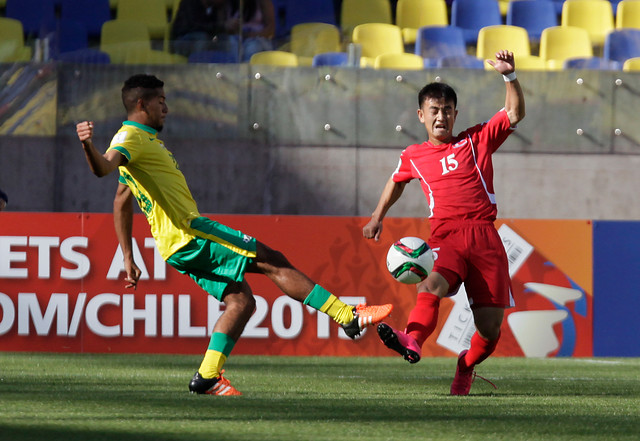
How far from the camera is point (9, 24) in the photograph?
12320 millimetres

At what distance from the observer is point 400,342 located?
5090 mm

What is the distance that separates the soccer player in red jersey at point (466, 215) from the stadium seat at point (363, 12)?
7.01 m

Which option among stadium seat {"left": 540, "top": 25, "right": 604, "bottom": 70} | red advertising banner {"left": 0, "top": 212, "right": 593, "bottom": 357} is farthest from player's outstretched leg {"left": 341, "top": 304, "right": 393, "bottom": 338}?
stadium seat {"left": 540, "top": 25, "right": 604, "bottom": 70}

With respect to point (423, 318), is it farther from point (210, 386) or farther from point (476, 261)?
point (210, 386)

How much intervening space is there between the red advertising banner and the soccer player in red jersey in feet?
12.4

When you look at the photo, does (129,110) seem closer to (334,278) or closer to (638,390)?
(638,390)

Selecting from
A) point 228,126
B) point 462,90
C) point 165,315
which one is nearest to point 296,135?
point 228,126

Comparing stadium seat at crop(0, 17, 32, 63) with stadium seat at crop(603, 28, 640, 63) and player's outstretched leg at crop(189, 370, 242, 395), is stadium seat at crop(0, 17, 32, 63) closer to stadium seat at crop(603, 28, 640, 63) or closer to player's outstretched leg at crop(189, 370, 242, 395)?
stadium seat at crop(603, 28, 640, 63)

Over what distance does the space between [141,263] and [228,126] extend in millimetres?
3278

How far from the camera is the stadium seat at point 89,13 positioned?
12586mm

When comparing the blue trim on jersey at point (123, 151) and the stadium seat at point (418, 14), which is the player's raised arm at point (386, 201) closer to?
the blue trim on jersey at point (123, 151)

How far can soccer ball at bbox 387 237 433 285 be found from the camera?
559 cm

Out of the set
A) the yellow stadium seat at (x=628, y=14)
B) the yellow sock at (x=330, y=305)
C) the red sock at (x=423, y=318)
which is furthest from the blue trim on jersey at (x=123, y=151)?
the yellow stadium seat at (x=628, y=14)

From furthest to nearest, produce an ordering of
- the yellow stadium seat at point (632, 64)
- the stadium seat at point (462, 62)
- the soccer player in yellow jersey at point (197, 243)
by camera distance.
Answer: the yellow stadium seat at point (632, 64)
the stadium seat at point (462, 62)
the soccer player in yellow jersey at point (197, 243)
